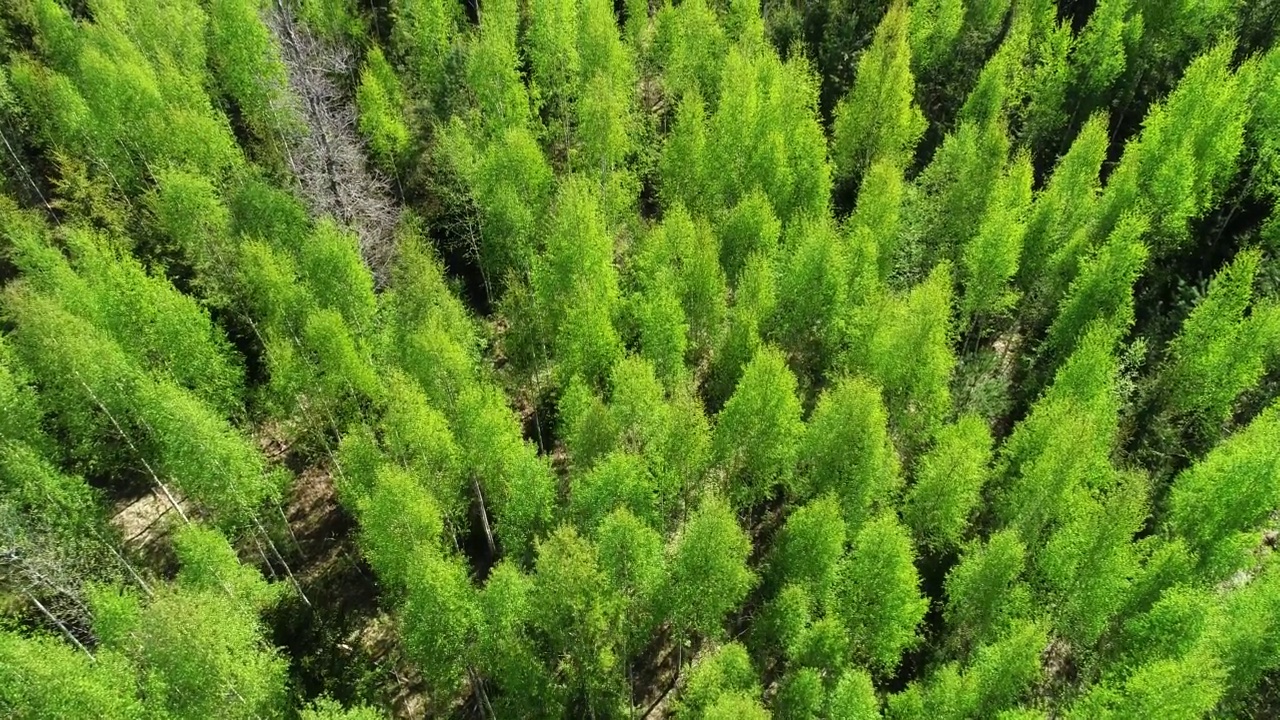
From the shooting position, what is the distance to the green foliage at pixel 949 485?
33625 millimetres

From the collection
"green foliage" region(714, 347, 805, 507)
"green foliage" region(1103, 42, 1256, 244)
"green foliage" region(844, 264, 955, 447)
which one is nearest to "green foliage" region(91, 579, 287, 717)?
"green foliage" region(714, 347, 805, 507)

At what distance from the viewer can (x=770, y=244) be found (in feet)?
146

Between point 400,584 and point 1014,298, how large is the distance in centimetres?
3463

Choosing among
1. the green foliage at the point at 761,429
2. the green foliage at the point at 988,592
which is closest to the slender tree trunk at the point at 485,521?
the green foliage at the point at 761,429

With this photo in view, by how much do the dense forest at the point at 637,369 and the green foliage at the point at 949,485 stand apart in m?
0.21

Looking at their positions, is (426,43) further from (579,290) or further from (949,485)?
(949,485)

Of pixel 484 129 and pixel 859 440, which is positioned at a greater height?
pixel 484 129

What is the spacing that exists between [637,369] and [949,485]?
14.5 meters

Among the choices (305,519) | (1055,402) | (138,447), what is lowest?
(305,519)

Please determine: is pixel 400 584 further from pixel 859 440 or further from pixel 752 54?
pixel 752 54

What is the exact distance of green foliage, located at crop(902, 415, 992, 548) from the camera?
110 feet

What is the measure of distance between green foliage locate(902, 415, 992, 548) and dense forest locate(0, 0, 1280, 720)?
212mm

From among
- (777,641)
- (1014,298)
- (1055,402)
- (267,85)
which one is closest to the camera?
(777,641)

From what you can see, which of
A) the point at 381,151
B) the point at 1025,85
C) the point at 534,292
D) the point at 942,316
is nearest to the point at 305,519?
the point at 534,292
